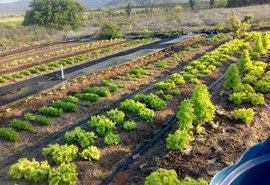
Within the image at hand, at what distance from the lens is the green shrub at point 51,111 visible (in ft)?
42.8

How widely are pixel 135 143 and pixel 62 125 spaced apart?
10.2ft

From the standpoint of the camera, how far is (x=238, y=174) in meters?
7.61

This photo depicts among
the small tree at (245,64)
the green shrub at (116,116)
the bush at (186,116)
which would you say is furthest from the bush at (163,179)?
the small tree at (245,64)

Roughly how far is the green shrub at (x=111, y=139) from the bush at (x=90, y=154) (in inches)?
30.8

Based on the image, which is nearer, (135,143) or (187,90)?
→ (135,143)

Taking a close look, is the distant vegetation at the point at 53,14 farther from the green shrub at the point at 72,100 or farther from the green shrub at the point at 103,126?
the green shrub at the point at 103,126

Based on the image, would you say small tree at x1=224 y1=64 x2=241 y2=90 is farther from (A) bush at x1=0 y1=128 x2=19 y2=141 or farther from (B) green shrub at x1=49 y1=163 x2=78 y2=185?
(A) bush at x1=0 y1=128 x2=19 y2=141

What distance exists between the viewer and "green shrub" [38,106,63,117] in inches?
514

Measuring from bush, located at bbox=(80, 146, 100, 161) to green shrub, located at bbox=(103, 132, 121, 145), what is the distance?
0.78m

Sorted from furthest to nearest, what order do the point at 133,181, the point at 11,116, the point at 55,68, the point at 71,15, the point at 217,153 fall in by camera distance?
the point at 71,15 < the point at 55,68 < the point at 11,116 < the point at 217,153 < the point at 133,181

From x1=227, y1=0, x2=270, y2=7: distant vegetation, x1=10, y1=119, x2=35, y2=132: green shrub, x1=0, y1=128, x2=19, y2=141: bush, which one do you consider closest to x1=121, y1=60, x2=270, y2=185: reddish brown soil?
x1=0, y1=128, x2=19, y2=141: bush

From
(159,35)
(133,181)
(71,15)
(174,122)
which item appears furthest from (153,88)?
(71,15)

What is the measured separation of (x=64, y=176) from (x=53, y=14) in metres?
49.0

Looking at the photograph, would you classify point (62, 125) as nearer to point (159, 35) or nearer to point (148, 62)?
point (148, 62)
